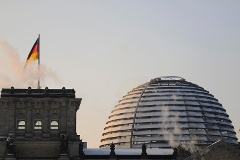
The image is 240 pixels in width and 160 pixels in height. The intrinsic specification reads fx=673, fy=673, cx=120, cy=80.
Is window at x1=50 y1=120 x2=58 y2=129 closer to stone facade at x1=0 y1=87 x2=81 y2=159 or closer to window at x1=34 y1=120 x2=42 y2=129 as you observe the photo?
stone facade at x1=0 y1=87 x2=81 y2=159

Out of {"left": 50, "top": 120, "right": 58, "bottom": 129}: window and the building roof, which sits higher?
the building roof

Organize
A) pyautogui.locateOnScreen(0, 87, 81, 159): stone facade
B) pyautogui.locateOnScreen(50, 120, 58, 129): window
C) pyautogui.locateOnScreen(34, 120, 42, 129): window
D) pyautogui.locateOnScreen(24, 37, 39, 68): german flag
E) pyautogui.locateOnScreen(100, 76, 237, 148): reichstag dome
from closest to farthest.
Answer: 1. pyautogui.locateOnScreen(0, 87, 81, 159): stone facade
2. pyautogui.locateOnScreen(34, 120, 42, 129): window
3. pyautogui.locateOnScreen(50, 120, 58, 129): window
4. pyautogui.locateOnScreen(24, 37, 39, 68): german flag
5. pyautogui.locateOnScreen(100, 76, 237, 148): reichstag dome

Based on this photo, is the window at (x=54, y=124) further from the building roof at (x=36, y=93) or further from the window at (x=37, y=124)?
the building roof at (x=36, y=93)

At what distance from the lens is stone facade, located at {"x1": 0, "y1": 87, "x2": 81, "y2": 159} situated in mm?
89188

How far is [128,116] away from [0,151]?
11347 cm

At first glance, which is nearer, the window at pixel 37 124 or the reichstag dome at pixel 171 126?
the window at pixel 37 124

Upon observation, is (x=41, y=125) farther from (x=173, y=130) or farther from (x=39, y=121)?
(x=173, y=130)

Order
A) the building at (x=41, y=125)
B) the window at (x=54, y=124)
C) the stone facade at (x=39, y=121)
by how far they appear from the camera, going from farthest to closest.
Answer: the window at (x=54, y=124), the stone facade at (x=39, y=121), the building at (x=41, y=125)

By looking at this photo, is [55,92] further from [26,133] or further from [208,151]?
[208,151]

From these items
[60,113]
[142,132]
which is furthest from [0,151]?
[142,132]

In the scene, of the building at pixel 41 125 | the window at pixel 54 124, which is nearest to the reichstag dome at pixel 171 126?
the building at pixel 41 125

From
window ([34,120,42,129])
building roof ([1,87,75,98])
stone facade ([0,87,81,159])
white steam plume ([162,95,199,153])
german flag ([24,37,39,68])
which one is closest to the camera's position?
stone facade ([0,87,81,159])

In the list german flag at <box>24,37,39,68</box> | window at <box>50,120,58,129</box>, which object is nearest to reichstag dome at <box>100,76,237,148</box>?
german flag at <box>24,37,39,68</box>

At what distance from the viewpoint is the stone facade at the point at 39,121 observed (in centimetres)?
8919
